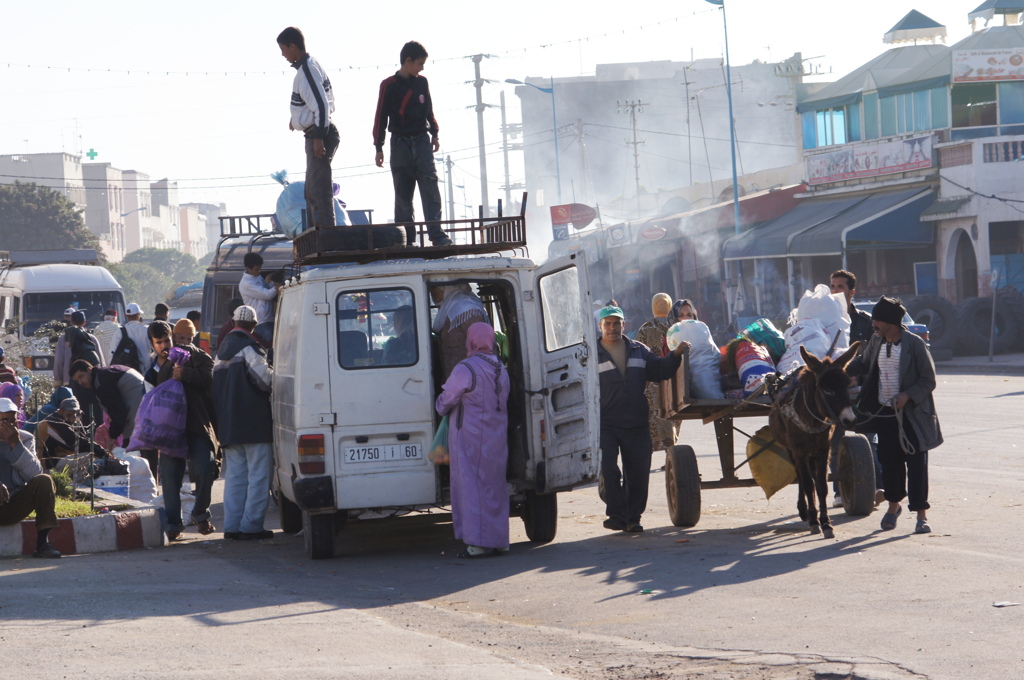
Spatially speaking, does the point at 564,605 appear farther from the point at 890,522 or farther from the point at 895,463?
the point at 895,463

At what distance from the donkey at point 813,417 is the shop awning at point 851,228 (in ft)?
87.7

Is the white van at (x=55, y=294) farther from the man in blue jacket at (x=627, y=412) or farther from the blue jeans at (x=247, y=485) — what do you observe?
the man in blue jacket at (x=627, y=412)

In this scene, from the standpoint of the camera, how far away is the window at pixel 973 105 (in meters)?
35.2

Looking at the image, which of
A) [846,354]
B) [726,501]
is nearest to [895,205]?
[726,501]

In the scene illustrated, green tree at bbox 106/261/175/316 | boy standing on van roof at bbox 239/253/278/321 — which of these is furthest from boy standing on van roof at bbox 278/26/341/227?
green tree at bbox 106/261/175/316

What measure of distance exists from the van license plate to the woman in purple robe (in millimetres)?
306

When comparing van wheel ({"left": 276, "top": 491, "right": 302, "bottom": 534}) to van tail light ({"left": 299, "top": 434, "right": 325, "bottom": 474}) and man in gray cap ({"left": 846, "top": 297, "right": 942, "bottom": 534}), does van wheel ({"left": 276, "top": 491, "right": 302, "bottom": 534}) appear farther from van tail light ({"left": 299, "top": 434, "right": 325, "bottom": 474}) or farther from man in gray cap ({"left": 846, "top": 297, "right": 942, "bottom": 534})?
man in gray cap ({"left": 846, "top": 297, "right": 942, "bottom": 534})

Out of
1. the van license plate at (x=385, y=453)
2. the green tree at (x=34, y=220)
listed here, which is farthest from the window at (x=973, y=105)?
the green tree at (x=34, y=220)

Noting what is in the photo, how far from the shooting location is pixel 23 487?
928 centimetres

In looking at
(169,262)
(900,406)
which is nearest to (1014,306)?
(900,406)

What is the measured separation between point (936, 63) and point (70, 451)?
30.0 meters

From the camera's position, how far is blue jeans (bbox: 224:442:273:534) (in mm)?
10312

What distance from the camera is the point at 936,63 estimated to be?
3591 cm

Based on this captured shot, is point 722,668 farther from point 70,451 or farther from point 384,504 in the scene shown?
point 70,451
